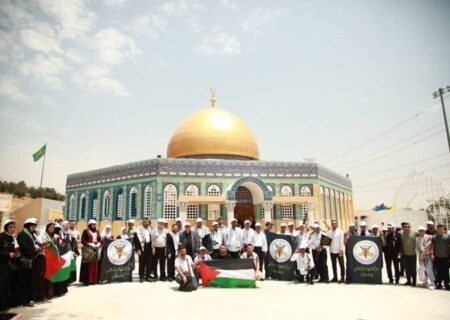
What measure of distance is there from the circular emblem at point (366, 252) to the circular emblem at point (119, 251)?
659cm

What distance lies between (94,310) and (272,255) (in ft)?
18.2

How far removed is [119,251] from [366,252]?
7.13 meters

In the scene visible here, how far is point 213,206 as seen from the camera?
24.0 meters

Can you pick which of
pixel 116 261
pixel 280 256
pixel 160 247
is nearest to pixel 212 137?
pixel 160 247

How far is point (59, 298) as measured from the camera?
25.1 feet

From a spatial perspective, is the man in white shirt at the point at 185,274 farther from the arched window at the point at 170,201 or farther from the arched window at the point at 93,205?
the arched window at the point at 93,205

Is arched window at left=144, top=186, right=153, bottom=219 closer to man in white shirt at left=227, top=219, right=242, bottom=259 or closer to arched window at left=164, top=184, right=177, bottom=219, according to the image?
arched window at left=164, top=184, right=177, bottom=219

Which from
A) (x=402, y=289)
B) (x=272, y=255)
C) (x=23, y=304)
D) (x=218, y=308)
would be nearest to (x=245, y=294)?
(x=218, y=308)

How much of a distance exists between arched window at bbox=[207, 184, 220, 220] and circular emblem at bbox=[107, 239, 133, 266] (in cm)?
1376

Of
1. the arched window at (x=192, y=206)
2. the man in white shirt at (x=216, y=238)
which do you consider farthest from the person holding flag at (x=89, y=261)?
the arched window at (x=192, y=206)

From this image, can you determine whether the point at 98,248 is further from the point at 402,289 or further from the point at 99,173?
the point at 99,173

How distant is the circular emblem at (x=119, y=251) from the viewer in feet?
32.1

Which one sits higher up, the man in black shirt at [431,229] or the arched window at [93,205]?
the arched window at [93,205]

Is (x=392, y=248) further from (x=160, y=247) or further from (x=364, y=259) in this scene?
(x=160, y=247)
